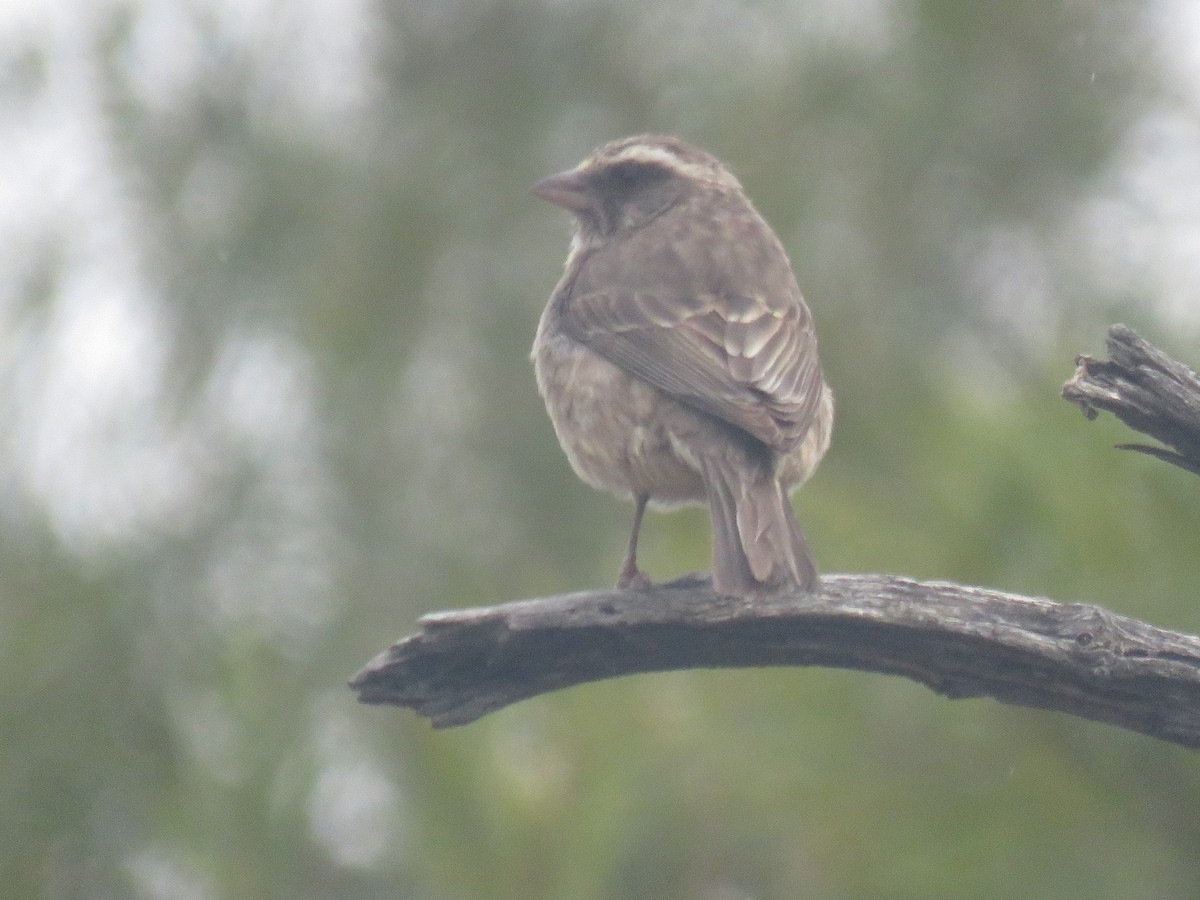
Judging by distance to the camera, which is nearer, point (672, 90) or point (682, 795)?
point (682, 795)

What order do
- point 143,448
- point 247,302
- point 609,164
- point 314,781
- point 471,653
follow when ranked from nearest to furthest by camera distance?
point 471,653, point 314,781, point 609,164, point 143,448, point 247,302

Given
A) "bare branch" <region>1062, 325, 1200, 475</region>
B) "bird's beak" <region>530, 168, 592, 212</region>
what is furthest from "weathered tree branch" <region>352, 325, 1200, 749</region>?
"bird's beak" <region>530, 168, 592, 212</region>

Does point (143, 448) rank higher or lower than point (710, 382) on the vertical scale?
higher

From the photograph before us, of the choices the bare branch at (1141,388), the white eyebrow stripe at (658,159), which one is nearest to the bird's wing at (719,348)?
the white eyebrow stripe at (658,159)

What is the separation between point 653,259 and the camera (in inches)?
238

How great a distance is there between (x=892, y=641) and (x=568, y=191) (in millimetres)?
3128

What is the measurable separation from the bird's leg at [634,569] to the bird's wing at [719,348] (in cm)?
Answer: 46

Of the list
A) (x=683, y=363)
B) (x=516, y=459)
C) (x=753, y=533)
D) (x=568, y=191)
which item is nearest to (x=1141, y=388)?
(x=753, y=533)

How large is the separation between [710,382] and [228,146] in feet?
15.9

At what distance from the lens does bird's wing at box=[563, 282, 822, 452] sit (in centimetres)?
500

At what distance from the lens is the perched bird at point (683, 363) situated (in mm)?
4875

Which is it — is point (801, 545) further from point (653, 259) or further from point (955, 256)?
point (955, 256)

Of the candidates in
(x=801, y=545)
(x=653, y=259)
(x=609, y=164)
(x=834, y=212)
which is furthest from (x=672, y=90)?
(x=801, y=545)

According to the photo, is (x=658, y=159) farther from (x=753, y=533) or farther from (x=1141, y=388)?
(x=1141, y=388)
